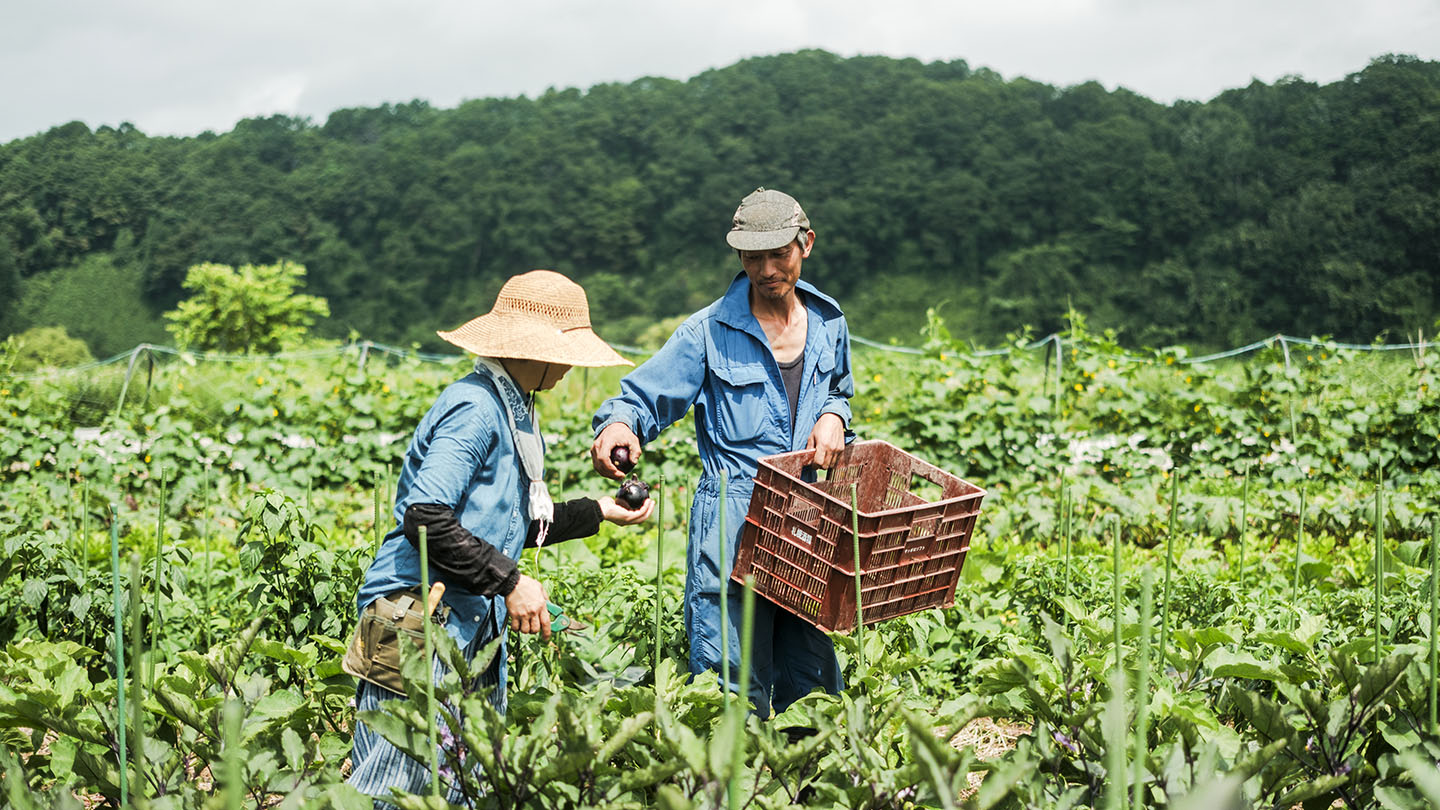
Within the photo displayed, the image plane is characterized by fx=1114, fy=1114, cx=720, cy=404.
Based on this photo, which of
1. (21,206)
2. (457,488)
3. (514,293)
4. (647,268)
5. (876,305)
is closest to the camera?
(457,488)

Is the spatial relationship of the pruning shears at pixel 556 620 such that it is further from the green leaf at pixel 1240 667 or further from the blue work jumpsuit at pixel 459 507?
the green leaf at pixel 1240 667

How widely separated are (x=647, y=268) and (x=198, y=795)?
5713cm

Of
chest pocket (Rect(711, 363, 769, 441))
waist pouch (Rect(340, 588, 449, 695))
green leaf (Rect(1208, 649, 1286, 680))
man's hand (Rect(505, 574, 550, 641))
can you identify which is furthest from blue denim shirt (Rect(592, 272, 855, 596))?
green leaf (Rect(1208, 649, 1286, 680))

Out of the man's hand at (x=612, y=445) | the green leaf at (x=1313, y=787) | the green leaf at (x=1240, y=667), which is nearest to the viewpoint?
the green leaf at (x=1313, y=787)

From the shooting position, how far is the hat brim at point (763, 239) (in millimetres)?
2600

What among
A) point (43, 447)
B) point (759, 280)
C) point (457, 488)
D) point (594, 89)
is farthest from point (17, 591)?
point (594, 89)

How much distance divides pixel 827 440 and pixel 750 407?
0.20 metres

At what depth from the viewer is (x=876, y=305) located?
5006cm

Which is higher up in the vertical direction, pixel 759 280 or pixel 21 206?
pixel 21 206

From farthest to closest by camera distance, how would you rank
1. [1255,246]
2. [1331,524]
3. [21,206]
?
[21,206], [1255,246], [1331,524]

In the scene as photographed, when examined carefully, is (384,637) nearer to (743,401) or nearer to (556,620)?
(556,620)

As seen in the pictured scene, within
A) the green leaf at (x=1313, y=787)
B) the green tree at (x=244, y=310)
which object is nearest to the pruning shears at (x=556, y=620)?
the green leaf at (x=1313, y=787)

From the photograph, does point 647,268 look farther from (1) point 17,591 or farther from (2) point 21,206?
(1) point 17,591

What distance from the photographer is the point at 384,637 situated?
2043 millimetres
